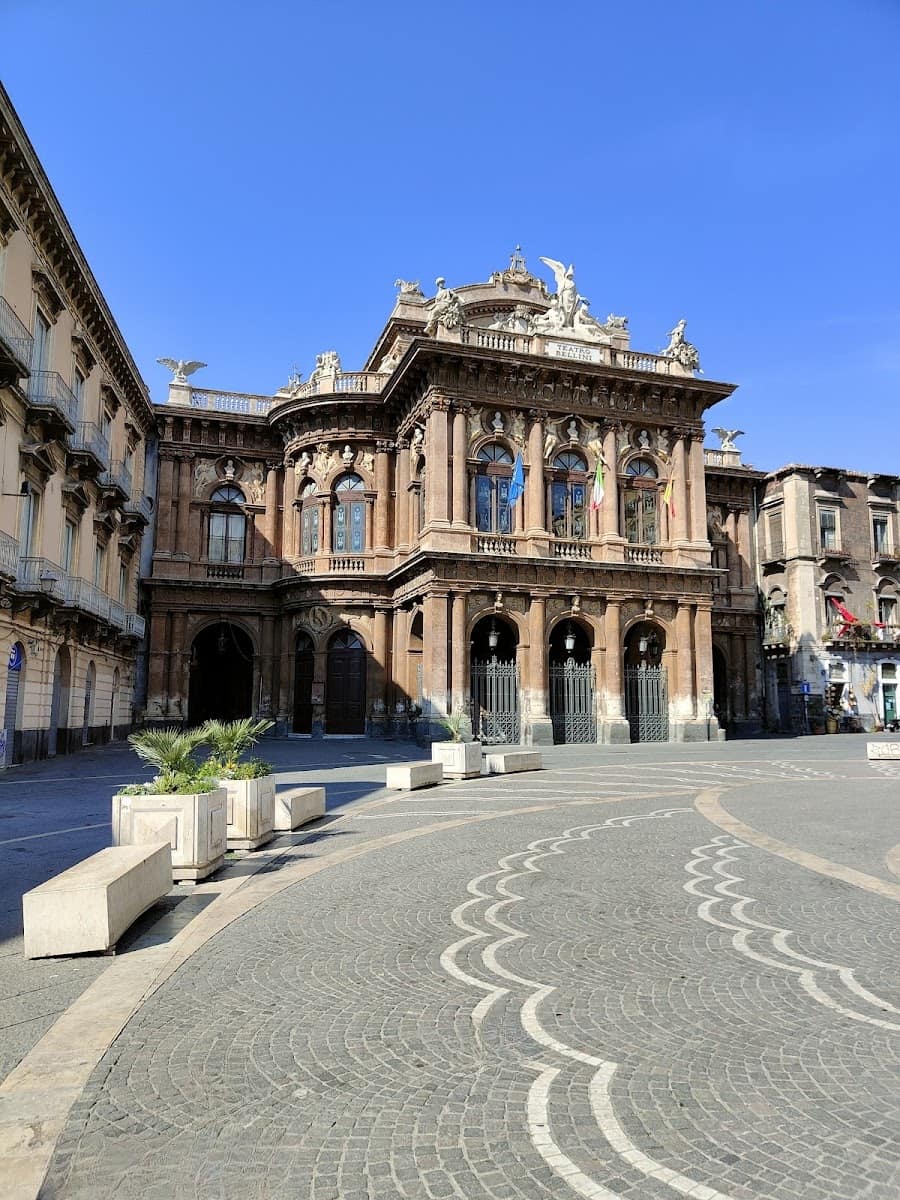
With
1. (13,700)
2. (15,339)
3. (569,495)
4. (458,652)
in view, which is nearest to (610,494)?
(569,495)

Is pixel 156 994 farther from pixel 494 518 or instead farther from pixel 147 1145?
pixel 494 518

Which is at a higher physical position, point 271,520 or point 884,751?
point 271,520

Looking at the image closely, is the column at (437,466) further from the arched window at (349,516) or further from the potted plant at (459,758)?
the potted plant at (459,758)

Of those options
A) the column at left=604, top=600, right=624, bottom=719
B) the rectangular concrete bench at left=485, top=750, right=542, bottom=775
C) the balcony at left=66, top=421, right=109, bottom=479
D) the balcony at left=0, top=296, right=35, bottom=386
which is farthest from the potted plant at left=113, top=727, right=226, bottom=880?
the column at left=604, top=600, right=624, bottom=719

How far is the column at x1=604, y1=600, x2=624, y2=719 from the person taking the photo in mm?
30172

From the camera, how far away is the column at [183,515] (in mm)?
35438

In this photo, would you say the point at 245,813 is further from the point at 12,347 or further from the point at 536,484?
the point at 536,484

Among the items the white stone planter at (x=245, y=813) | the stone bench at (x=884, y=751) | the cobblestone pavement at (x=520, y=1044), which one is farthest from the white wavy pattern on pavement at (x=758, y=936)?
the stone bench at (x=884, y=751)

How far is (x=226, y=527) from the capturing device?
119 ft

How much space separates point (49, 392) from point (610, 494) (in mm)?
18554

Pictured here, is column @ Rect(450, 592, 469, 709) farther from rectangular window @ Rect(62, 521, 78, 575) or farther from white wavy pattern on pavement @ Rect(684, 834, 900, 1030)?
white wavy pattern on pavement @ Rect(684, 834, 900, 1030)

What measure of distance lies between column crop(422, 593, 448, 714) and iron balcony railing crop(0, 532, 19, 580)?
12.7m

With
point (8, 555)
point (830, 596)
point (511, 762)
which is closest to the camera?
point (8, 555)

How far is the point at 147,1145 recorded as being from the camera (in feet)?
10.9
